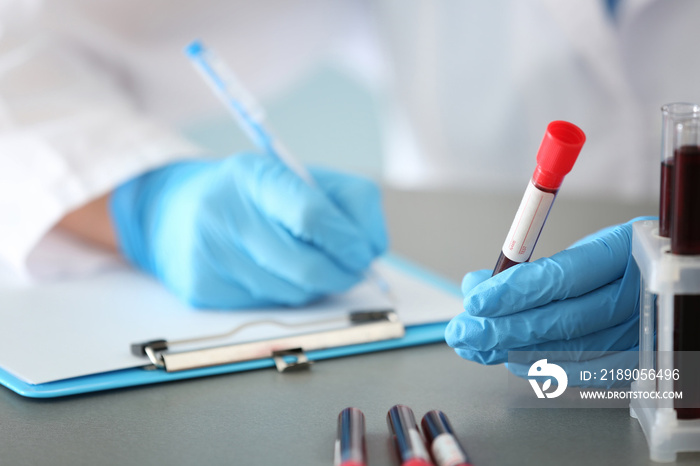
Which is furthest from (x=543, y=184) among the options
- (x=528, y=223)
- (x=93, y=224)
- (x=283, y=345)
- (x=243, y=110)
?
(x=93, y=224)

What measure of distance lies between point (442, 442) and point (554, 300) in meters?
0.17

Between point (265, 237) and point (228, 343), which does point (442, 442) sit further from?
point (265, 237)

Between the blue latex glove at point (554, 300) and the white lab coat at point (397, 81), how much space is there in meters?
0.55

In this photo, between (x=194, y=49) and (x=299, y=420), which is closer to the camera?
(x=299, y=420)

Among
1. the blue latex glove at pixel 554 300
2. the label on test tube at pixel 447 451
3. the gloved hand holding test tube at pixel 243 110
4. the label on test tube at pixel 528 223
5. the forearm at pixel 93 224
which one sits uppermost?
the gloved hand holding test tube at pixel 243 110

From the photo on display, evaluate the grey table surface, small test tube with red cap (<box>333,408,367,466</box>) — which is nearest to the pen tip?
the grey table surface

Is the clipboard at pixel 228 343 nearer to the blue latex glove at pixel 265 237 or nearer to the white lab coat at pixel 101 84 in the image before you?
the blue latex glove at pixel 265 237

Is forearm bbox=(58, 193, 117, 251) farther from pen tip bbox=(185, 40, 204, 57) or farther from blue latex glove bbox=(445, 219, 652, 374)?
blue latex glove bbox=(445, 219, 652, 374)

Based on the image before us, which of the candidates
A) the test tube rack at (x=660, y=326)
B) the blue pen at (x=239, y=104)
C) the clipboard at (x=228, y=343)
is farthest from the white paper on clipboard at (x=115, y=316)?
the test tube rack at (x=660, y=326)

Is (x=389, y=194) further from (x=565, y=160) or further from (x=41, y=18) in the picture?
(x=565, y=160)

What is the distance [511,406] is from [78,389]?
351mm

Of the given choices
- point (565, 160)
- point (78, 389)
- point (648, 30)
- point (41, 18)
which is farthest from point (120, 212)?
point (648, 30)

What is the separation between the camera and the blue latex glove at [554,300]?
1.78 feet

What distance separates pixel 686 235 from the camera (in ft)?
1.49
